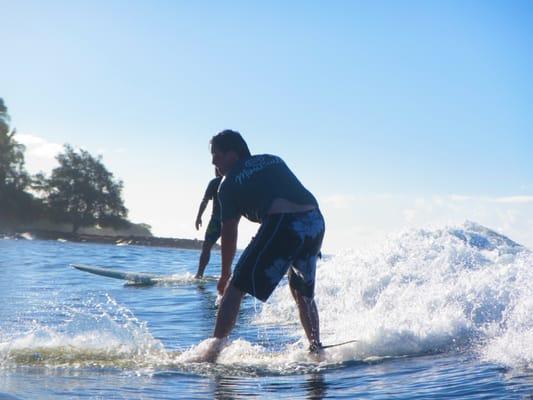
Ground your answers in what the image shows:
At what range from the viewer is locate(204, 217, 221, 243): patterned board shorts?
10477 millimetres

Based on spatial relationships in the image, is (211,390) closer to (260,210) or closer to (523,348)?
(260,210)

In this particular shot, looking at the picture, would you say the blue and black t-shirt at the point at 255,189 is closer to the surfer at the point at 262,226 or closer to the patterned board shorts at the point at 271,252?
the surfer at the point at 262,226

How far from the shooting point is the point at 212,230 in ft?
34.5

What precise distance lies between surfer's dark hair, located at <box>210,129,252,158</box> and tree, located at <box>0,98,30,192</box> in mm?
39342

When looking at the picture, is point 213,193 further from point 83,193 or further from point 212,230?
point 83,193

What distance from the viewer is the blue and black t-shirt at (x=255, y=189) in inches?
182

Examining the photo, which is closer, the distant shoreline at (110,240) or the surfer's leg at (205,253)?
the surfer's leg at (205,253)

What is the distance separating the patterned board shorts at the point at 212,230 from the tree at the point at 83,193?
114 feet

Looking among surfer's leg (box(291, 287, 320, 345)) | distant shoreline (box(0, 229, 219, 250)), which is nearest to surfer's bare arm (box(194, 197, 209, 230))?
surfer's leg (box(291, 287, 320, 345))

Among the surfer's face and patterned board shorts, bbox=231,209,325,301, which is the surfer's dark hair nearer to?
the surfer's face

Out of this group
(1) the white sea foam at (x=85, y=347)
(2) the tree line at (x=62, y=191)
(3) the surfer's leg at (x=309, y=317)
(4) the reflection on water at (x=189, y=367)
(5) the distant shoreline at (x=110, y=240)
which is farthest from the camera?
(2) the tree line at (x=62, y=191)

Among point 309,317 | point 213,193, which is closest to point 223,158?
point 309,317

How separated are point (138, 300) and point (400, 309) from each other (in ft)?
12.6

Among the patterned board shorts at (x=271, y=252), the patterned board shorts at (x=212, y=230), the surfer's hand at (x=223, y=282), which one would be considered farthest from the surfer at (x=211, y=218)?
the patterned board shorts at (x=271, y=252)
